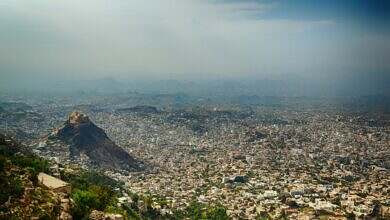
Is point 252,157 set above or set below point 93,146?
below

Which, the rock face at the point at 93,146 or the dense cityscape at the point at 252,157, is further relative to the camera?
the rock face at the point at 93,146

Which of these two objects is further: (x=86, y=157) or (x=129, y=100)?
(x=129, y=100)

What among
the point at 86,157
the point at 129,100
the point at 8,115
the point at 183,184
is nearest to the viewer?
the point at 183,184

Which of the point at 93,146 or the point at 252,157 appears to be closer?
the point at 93,146

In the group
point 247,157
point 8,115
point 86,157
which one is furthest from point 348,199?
point 8,115

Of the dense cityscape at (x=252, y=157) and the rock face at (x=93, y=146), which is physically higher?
the rock face at (x=93, y=146)

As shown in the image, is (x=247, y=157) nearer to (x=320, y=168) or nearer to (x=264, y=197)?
(x=320, y=168)

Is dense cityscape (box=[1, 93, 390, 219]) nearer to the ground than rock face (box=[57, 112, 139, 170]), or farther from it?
nearer to the ground

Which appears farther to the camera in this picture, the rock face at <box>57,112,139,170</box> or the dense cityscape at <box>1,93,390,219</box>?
the rock face at <box>57,112,139,170</box>
